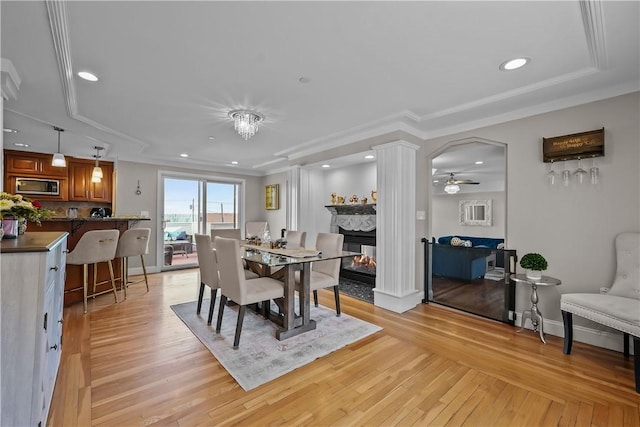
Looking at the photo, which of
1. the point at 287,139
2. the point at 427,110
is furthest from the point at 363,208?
the point at 427,110

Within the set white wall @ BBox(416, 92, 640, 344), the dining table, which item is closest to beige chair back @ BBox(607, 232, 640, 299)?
white wall @ BBox(416, 92, 640, 344)

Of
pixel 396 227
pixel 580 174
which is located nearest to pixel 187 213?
pixel 396 227

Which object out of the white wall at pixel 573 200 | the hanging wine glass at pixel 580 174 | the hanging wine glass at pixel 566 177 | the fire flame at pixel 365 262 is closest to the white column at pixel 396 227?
the white wall at pixel 573 200

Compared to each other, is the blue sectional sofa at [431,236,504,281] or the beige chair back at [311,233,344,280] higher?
the beige chair back at [311,233,344,280]

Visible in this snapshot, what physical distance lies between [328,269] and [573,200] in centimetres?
261

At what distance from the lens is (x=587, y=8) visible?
1603mm

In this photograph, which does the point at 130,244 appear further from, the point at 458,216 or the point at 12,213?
the point at 458,216

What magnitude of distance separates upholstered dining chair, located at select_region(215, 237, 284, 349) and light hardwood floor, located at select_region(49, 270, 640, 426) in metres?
0.48

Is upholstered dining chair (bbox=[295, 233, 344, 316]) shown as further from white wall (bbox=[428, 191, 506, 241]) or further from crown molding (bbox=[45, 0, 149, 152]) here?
white wall (bbox=[428, 191, 506, 241])

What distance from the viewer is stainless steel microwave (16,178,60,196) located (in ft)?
16.3

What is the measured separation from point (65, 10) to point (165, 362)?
8.14 feet

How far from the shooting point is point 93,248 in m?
3.37

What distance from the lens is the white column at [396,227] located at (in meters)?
3.54

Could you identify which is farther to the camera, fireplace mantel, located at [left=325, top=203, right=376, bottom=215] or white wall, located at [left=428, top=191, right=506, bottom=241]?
white wall, located at [left=428, top=191, right=506, bottom=241]
